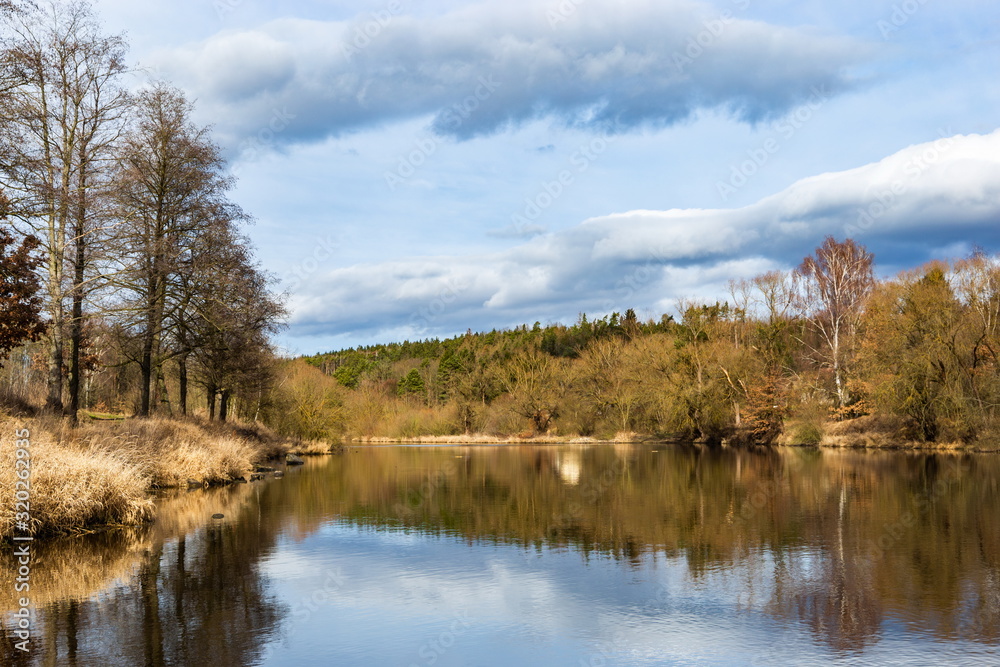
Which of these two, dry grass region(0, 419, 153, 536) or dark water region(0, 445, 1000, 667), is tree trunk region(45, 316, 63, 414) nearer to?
dark water region(0, 445, 1000, 667)

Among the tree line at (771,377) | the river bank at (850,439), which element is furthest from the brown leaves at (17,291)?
the river bank at (850,439)

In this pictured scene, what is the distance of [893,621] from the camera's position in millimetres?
9250

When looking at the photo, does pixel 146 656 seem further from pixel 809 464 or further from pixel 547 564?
pixel 809 464

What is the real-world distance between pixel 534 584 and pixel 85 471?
32.0ft

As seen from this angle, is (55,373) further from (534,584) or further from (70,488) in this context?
(534,584)

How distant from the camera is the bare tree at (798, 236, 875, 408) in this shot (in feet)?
212

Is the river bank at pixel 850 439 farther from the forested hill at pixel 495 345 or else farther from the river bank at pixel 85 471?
the river bank at pixel 85 471

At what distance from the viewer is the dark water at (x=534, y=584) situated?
842 cm

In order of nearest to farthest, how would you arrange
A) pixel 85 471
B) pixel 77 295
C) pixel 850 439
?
1. pixel 85 471
2. pixel 77 295
3. pixel 850 439

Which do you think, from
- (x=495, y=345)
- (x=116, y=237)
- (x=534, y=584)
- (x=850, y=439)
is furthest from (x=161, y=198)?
(x=495, y=345)

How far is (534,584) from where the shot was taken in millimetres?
11625

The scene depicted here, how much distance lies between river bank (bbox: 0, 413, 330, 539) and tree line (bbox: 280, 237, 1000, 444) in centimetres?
3109

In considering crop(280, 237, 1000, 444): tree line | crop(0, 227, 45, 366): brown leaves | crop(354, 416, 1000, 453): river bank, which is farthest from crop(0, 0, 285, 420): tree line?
crop(354, 416, 1000, 453): river bank

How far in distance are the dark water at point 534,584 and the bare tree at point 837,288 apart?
1784 inches
